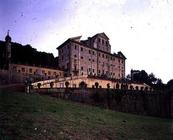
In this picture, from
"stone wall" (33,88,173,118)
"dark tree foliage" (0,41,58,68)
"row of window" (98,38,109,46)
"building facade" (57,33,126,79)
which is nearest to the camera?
"stone wall" (33,88,173,118)

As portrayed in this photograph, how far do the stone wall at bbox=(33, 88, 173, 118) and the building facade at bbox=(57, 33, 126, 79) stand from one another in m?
27.5

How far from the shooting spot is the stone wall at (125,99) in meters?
35.1

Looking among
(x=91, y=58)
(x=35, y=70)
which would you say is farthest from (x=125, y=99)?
(x=91, y=58)

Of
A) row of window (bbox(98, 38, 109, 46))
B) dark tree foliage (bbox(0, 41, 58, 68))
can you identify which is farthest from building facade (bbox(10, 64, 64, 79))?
row of window (bbox(98, 38, 109, 46))

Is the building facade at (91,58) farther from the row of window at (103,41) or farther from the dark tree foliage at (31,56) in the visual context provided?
the dark tree foliage at (31,56)

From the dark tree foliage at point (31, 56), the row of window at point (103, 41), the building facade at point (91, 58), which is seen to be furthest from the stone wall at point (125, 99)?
the row of window at point (103, 41)

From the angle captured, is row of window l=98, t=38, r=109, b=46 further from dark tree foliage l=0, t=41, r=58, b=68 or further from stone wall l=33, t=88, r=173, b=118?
stone wall l=33, t=88, r=173, b=118

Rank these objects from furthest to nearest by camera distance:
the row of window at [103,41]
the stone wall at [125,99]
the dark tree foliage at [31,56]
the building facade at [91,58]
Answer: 1. the row of window at [103,41]
2. the dark tree foliage at [31,56]
3. the building facade at [91,58]
4. the stone wall at [125,99]

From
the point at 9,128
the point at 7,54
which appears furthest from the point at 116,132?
the point at 7,54

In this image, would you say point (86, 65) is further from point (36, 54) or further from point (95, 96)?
point (95, 96)

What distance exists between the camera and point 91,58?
74500mm

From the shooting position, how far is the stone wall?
3506 centimetres

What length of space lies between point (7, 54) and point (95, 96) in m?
29.6

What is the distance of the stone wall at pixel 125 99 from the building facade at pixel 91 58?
90.3 ft
